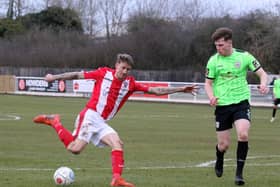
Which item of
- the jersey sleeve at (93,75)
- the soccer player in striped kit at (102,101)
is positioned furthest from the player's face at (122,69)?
the jersey sleeve at (93,75)

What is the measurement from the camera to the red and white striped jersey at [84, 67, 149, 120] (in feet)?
30.0

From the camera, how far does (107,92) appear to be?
9.14 m

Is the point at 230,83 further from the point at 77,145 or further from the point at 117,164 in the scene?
the point at 77,145

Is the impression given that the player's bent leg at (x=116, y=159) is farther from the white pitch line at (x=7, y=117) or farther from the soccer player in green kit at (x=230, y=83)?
the white pitch line at (x=7, y=117)

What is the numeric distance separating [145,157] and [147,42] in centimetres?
5063

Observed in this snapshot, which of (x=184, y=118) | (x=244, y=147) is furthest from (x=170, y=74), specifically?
(x=244, y=147)

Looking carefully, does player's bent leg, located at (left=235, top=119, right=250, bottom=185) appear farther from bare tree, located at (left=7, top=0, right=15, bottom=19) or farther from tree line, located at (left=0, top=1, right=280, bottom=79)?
bare tree, located at (left=7, top=0, right=15, bottom=19)

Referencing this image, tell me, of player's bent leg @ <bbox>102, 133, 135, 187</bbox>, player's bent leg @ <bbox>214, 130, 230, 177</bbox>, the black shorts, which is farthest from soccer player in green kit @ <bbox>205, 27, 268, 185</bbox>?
player's bent leg @ <bbox>102, 133, 135, 187</bbox>

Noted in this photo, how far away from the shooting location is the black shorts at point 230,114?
9484 millimetres

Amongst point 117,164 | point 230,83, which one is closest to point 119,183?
point 117,164

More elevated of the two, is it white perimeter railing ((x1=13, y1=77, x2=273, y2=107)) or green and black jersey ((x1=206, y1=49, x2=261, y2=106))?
green and black jersey ((x1=206, y1=49, x2=261, y2=106))

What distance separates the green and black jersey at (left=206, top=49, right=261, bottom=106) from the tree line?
1809 inches

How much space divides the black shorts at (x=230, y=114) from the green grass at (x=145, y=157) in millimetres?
822

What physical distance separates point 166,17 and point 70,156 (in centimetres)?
5888
